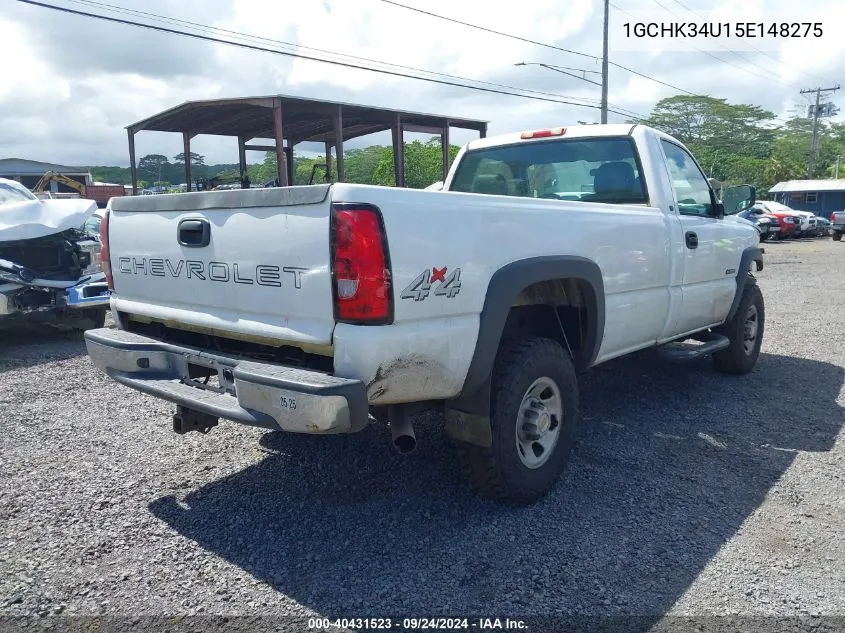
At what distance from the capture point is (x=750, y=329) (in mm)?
6000

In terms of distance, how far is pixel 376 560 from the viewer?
2936mm

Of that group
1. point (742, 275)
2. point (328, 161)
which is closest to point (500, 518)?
point (742, 275)

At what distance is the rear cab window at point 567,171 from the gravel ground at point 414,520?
62.9 inches

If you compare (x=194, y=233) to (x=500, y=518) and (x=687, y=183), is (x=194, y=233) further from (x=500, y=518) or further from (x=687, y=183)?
(x=687, y=183)

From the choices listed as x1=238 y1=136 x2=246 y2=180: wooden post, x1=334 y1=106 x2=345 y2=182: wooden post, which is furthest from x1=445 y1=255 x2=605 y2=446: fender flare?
x1=238 y1=136 x2=246 y2=180: wooden post

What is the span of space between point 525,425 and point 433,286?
3.50 ft

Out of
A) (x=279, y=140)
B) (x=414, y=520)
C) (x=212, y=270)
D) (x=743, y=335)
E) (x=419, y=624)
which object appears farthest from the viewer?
(x=279, y=140)

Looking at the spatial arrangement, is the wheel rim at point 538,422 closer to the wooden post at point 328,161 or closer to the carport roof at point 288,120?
the carport roof at point 288,120

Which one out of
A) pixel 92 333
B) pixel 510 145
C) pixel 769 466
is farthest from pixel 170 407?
pixel 769 466

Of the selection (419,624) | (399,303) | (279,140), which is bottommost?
(419,624)

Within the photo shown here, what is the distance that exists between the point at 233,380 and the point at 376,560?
1006mm

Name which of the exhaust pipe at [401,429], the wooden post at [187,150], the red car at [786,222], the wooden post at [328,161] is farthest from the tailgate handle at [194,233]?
the red car at [786,222]

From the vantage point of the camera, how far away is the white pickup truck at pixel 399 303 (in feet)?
8.45

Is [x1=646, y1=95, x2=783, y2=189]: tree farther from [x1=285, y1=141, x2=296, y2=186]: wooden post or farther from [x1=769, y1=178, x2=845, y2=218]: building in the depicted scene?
[x1=285, y1=141, x2=296, y2=186]: wooden post
